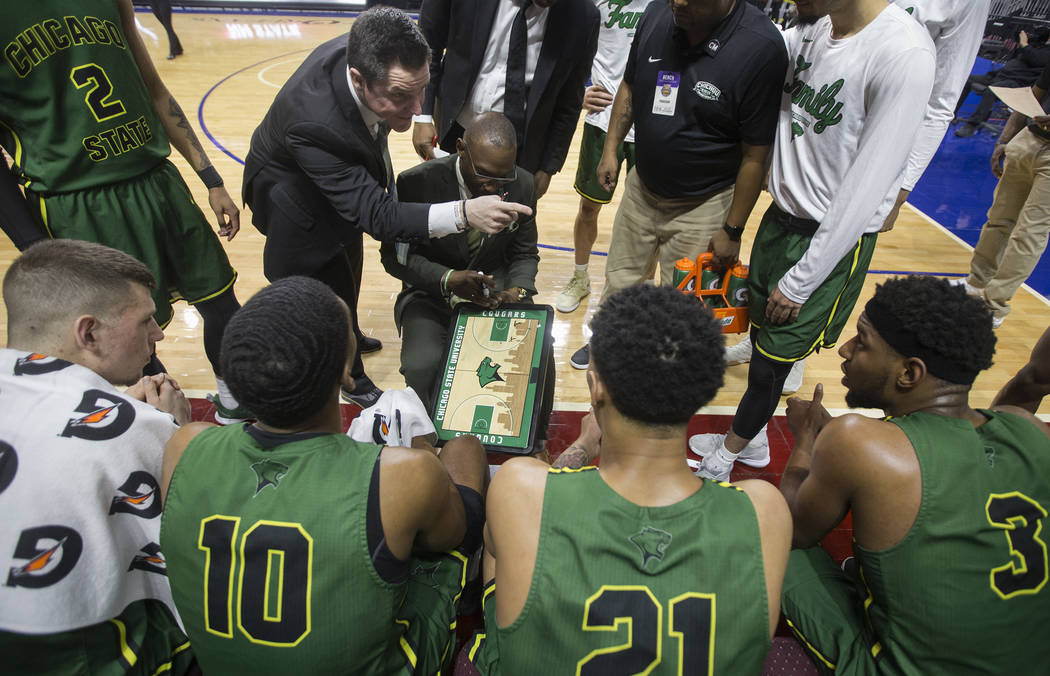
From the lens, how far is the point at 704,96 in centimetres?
226

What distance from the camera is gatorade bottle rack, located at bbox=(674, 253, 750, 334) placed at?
2.43 meters

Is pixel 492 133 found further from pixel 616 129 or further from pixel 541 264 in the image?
pixel 541 264

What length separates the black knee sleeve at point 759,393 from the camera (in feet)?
7.61

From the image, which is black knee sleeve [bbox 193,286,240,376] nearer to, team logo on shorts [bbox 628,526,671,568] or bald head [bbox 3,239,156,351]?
bald head [bbox 3,239,156,351]

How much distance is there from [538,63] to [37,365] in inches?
94.2

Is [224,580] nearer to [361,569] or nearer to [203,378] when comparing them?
[361,569]

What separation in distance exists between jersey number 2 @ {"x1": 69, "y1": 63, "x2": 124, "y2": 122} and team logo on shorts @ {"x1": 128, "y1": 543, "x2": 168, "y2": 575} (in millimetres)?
1516

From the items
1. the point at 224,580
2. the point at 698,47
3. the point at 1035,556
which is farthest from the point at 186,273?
the point at 1035,556

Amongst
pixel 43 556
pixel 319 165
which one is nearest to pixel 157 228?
pixel 319 165

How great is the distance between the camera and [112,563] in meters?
1.30

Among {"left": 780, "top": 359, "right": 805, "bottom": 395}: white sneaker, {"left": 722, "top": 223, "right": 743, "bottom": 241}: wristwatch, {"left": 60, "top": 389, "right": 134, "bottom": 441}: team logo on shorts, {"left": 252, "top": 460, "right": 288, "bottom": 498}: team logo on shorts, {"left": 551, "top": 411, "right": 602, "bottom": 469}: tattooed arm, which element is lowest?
{"left": 780, "top": 359, "right": 805, "bottom": 395}: white sneaker

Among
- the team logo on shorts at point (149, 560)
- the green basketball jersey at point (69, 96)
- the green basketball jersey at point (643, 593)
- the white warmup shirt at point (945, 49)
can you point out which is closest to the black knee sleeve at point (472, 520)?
A: the green basketball jersey at point (643, 593)

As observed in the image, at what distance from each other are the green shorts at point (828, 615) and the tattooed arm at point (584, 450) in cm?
62

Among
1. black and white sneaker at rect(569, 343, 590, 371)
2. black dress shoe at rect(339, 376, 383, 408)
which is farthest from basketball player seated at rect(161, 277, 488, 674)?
black and white sneaker at rect(569, 343, 590, 371)
